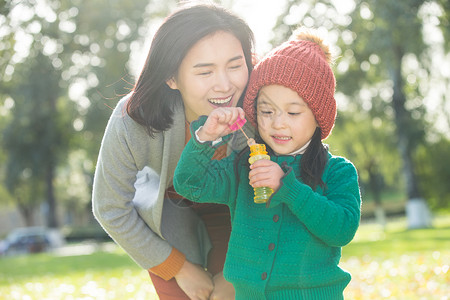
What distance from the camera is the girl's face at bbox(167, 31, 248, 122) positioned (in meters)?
2.73

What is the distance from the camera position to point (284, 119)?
241 cm

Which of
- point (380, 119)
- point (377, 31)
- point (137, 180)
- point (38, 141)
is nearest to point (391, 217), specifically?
point (380, 119)

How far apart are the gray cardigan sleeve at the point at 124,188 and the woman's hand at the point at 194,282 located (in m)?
0.14

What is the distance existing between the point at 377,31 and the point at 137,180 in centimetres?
692

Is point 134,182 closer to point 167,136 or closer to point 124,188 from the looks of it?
point 124,188

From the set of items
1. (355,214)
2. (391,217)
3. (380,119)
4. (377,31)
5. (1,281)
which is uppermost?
(377,31)

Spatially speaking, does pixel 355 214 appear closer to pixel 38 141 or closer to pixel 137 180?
pixel 137 180

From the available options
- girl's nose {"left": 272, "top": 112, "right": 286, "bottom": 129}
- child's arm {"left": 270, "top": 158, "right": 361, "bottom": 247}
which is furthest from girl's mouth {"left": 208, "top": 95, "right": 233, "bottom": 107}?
child's arm {"left": 270, "top": 158, "right": 361, "bottom": 247}

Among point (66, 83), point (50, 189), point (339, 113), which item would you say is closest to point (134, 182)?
point (339, 113)

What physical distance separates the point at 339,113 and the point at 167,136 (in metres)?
19.4

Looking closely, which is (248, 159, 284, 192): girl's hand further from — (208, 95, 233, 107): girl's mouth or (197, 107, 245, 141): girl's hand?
(208, 95, 233, 107): girl's mouth

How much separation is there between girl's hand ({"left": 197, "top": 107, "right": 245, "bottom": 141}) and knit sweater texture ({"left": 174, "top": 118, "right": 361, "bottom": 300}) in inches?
2.1

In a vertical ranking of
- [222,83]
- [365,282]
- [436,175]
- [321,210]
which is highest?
[222,83]

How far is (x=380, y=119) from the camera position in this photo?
71.2 feet
